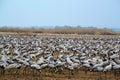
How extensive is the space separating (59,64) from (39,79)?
1.47 m

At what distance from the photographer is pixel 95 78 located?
15.2 metres

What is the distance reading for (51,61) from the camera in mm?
16031

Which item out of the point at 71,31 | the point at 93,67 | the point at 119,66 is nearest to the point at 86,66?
the point at 93,67

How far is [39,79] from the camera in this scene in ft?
48.4

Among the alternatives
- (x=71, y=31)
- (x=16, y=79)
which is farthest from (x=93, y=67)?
(x=71, y=31)

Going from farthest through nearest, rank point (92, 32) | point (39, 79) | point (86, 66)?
point (92, 32) → point (86, 66) → point (39, 79)

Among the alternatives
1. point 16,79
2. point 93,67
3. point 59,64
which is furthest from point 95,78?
point 16,79

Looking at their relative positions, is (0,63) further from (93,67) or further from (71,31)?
(71,31)

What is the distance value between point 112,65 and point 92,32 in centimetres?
A: 3849

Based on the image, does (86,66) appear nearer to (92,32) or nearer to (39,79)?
(39,79)

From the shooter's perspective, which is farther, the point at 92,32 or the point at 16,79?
the point at 92,32

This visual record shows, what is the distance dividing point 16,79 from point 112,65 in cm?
473

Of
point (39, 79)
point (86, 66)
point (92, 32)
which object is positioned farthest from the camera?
point (92, 32)

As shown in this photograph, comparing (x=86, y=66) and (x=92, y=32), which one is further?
(x=92, y=32)
